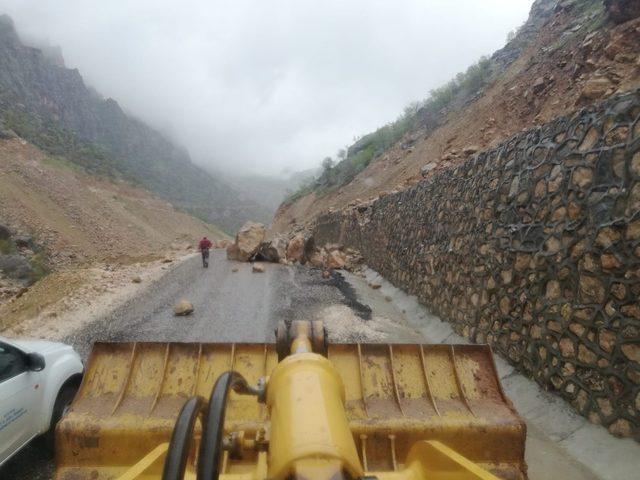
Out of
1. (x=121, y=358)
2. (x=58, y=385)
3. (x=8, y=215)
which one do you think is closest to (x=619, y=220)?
(x=121, y=358)

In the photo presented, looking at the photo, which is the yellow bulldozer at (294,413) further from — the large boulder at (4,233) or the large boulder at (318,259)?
the large boulder at (4,233)

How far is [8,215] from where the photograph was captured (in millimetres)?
25359

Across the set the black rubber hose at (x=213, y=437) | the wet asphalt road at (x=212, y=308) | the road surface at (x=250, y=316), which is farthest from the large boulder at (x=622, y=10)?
the black rubber hose at (x=213, y=437)

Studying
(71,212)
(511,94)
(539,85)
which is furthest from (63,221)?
(539,85)

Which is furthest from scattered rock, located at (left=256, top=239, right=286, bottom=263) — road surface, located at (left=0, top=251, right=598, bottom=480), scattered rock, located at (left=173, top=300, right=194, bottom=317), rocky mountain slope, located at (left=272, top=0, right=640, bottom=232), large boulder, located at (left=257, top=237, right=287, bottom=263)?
scattered rock, located at (left=173, top=300, right=194, bottom=317)

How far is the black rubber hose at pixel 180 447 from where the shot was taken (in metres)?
1.31

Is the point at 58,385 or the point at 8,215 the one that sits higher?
the point at 8,215

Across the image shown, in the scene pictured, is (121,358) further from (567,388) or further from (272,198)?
(272,198)

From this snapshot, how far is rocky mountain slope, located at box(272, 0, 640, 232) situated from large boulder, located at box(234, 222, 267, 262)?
628 centimetres

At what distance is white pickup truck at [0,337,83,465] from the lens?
372cm

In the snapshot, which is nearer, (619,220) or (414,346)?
(414,346)

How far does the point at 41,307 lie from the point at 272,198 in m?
162

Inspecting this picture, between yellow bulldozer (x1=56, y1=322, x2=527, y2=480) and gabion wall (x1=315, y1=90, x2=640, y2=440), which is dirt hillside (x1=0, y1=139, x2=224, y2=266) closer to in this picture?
gabion wall (x1=315, y1=90, x2=640, y2=440)

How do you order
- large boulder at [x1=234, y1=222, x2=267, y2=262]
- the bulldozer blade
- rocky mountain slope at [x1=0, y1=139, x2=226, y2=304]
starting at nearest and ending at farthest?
the bulldozer blade → large boulder at [x1=234, y1=222, x2=267, y2=262] → rocky mountain slope at [x1=0, y1=139, x2=226, y2=304]
